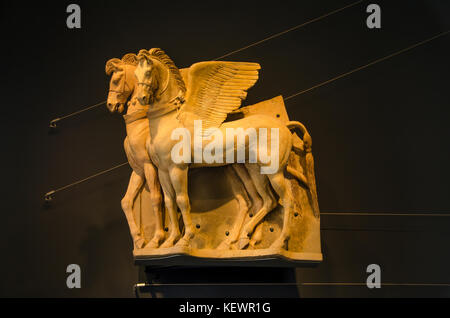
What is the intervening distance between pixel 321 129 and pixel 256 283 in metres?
0.99

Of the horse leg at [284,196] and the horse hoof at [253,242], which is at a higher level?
the horse leg at [284,196]

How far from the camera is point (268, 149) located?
288cm

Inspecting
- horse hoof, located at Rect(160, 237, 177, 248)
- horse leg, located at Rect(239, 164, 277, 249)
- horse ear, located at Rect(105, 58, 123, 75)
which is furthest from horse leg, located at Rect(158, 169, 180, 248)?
horse ear, located at Rect(105, 58, 123, 75)

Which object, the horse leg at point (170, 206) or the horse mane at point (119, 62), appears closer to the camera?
the horse leg at point (170, 206)

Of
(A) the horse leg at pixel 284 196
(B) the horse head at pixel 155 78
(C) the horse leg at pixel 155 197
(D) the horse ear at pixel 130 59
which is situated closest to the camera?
(B) the horse head at pixel 155 78

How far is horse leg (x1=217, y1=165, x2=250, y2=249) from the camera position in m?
2.95

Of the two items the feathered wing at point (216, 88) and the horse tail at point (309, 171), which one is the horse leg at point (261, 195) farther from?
the feathered wing at point (216, 88)

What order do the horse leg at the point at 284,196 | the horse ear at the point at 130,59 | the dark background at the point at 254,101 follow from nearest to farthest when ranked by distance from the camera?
1. the horse leg at the point at 284,196
2. the horse ear at the point at 130,59
3. the dark background at the point at 254,101

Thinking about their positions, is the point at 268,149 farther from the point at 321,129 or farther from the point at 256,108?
the point at 321,129

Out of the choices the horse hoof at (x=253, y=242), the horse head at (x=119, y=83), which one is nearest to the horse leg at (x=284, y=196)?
the horse hoof at (x=253, y=242)

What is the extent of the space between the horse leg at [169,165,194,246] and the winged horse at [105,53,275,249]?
0.09m

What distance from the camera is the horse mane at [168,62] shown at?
9.36 ft

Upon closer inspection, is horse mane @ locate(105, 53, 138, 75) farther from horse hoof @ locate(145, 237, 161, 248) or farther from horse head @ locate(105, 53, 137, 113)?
horse hoof @ locate(145, 237, 161, 248)

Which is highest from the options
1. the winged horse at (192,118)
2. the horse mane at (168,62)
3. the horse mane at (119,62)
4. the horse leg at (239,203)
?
the horse mane at (119,62)
